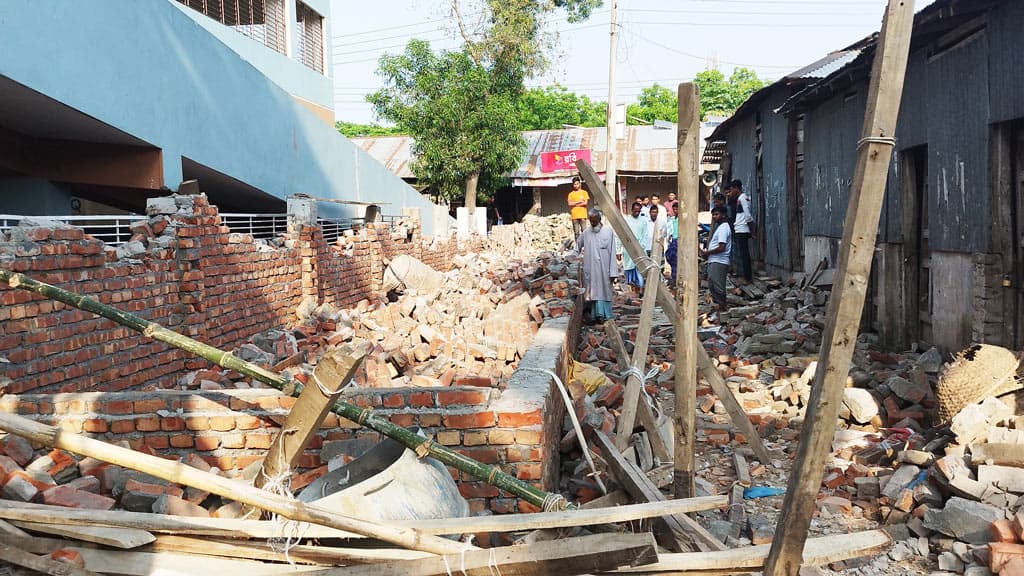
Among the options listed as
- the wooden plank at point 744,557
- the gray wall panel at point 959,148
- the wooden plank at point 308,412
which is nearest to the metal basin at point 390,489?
the wooden plank at point 308,412

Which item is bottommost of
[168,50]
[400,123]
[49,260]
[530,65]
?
[49,260]

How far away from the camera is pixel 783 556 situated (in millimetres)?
2727

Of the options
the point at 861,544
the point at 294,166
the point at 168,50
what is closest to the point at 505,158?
the point at 294,166

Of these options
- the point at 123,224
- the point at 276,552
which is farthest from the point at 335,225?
the point at 276,552

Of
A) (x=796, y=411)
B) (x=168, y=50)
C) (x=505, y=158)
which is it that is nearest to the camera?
(x=796, y=411)

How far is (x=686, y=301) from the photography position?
3762 mm

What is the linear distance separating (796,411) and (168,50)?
8065 millimetres

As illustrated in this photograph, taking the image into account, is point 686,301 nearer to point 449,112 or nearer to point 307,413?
point 307,413

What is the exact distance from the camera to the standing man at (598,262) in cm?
941

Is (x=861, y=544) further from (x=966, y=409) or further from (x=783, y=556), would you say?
(x=966, y=409)

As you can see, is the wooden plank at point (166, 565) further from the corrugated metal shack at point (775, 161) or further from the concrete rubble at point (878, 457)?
the corrugated metal shack at point (775, 161)

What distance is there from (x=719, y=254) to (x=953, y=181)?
13.1 ft

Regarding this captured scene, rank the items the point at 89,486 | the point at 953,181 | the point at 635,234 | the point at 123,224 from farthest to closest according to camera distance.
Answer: the point at 635,234, the point at 953,181, the point at 123,224, the point at 89,486

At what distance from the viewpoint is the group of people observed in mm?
9484
